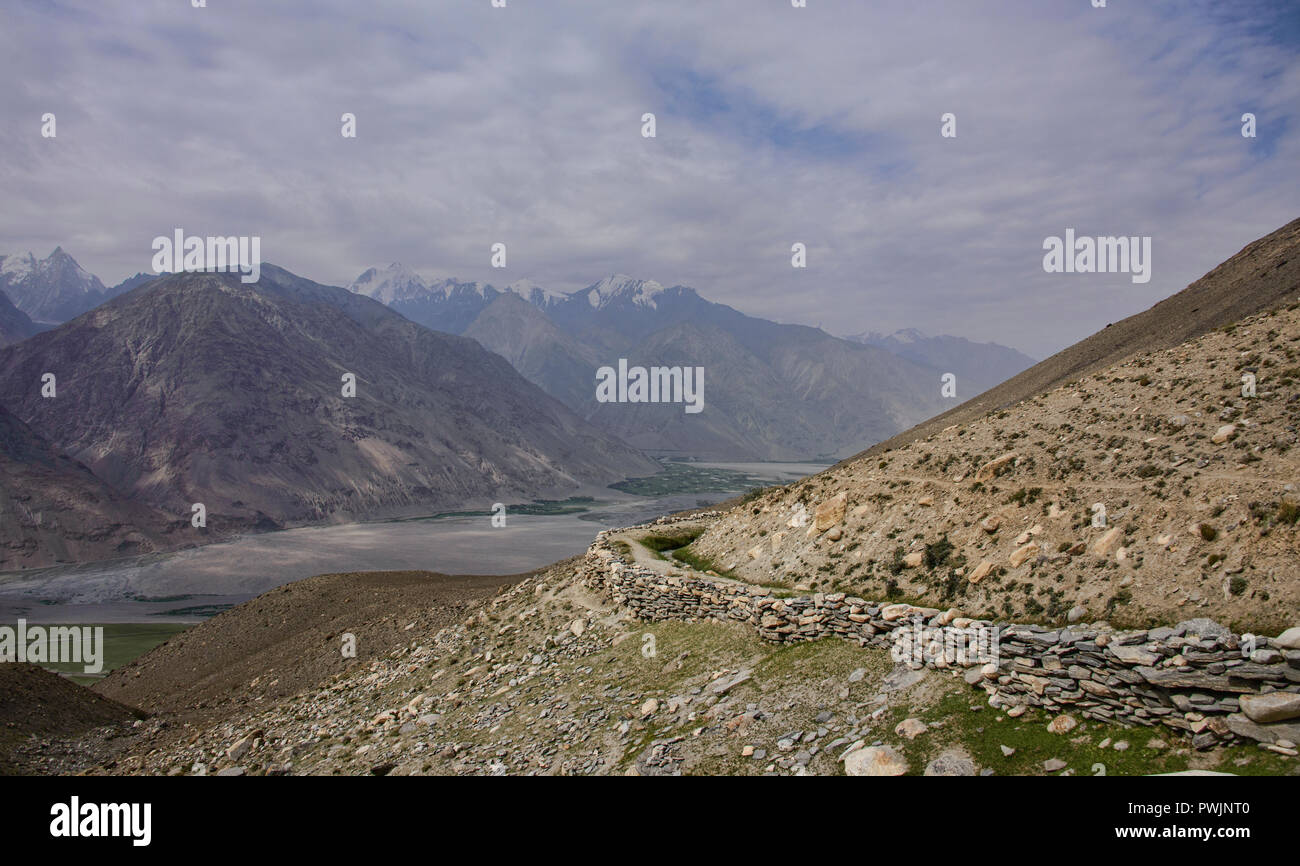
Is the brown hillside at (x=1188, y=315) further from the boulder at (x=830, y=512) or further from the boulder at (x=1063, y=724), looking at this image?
the boulder at (x=1063, y=724)

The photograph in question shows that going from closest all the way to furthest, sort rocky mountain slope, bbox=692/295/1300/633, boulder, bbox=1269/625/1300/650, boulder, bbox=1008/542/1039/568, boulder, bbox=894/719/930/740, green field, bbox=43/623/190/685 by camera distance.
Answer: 1. boulder, bbox=1269/625/1300/650
2. boulder, bbox=894/719/930/740
3. rocky mountain slope, bbox=692/295/1300/633
4. boulder, bbox=1008/542/1039/568
5. green field, bbox=43/623/190/685

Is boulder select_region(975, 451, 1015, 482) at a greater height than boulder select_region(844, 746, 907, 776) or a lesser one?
greater

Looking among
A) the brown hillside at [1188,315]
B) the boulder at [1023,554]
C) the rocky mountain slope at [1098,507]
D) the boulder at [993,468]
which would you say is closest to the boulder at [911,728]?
the rocky mountain slope at [1098,507]

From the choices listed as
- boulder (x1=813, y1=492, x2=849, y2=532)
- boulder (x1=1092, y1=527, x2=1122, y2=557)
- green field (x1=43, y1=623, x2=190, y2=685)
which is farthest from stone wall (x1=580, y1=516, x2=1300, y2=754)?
green field (x1=43, y1=623, x2=190, y2=685)

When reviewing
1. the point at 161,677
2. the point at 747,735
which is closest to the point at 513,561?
the point at 161,677

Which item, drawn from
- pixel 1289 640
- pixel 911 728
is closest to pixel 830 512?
pixel 911 728

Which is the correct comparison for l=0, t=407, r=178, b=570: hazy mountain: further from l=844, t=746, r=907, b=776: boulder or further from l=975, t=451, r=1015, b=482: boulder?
l=975, t=451, r=1015, b=482: boulder

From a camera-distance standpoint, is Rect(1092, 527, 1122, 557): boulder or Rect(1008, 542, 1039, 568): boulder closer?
Rect(1092, 527, 1122, 557): boulder

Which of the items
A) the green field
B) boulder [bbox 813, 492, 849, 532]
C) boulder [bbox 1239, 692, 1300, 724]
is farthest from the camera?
the green field

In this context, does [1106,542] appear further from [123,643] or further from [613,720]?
[123,643]
